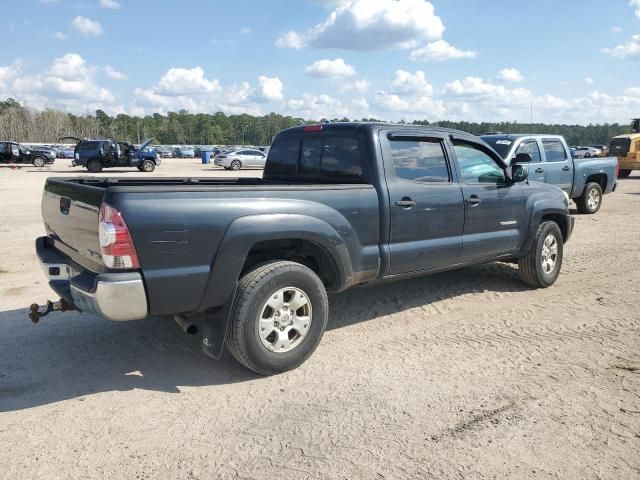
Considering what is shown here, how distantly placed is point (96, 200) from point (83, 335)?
186 centimetres

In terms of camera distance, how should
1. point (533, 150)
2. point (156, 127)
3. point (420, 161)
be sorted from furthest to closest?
point (156, 127) < point (533, 150) < point (420, 161)

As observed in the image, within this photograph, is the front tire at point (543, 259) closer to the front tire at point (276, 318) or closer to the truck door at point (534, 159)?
the front tire at point (276, 318)

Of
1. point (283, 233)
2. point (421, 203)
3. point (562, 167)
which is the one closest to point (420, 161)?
point (421, 203)

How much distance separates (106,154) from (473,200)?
26699 mm

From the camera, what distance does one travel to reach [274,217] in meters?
3.70

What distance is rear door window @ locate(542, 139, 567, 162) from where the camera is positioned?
11.5m

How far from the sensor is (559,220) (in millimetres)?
6570

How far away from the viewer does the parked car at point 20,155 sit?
32000 mm

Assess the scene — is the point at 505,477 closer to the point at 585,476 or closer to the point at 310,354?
the point at 585,476

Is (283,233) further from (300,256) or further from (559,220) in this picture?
(559,220)

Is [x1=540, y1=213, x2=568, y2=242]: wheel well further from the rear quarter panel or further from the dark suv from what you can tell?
the dark suv

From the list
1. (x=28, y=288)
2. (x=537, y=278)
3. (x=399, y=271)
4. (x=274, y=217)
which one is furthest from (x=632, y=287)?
(x=28, y=288)

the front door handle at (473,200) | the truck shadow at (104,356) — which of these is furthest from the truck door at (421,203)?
the truck shadow at (104,356)

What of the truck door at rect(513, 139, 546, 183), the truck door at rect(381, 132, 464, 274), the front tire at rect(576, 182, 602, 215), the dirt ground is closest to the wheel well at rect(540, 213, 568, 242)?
the dirt ground
